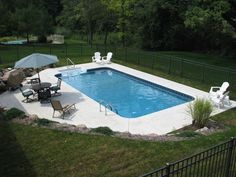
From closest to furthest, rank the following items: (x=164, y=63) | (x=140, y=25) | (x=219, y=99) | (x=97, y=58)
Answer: (x=219, y=99) → (x=97, y=58) → (x=164, y=63) → (x=140, y=25)

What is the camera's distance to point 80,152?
8133 mm

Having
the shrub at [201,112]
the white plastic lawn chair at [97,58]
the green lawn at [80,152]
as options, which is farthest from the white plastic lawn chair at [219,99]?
the white plastic lawn chair at [97,58]

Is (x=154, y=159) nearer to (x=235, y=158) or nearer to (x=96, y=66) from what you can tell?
(x=235, y=158)

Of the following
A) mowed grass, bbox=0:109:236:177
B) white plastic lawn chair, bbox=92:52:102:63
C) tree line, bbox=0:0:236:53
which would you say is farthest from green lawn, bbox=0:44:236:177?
tree line, bbox=0:0:236:53

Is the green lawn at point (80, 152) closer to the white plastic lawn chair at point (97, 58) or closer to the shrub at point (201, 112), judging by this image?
the shrub at point (201, 112)

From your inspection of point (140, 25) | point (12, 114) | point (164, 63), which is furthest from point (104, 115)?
point (140, 25)

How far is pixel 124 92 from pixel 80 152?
865cm

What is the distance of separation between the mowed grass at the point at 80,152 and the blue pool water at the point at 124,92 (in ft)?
14.8

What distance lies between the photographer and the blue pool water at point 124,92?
14.3 m

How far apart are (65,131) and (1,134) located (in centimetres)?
187

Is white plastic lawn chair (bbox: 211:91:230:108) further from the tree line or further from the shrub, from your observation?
the tree line

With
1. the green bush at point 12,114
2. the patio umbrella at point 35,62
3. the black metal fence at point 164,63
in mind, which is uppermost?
the patio umbrella at point 35,62

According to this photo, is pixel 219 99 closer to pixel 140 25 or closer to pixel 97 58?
pixel 97 58

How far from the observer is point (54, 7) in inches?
2076
